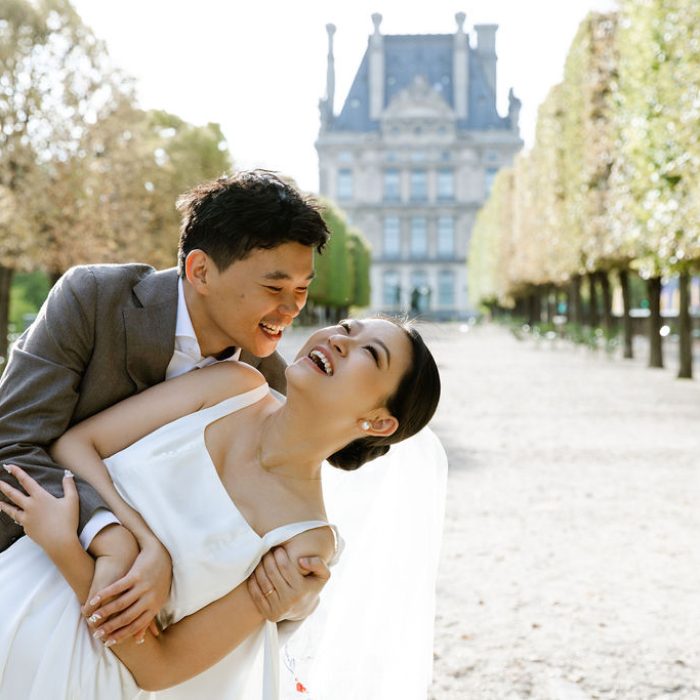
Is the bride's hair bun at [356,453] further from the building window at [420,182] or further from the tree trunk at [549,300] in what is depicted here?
the building window at [420,182]

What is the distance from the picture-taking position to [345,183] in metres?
86.8

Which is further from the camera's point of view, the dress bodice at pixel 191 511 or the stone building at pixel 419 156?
the stone building at pixel 419 156

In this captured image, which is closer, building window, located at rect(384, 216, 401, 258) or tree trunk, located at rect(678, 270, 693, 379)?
tree trunk, located at rect(678, 270, 693, 379)

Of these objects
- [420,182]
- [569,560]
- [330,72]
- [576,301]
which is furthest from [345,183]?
[569,560]

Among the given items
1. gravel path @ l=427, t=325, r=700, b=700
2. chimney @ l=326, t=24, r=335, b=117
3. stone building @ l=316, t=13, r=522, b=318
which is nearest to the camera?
gravel path @ l=427, t=325, r=700, b=700

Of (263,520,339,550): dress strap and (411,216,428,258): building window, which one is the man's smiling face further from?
(411,216,428,258): building window

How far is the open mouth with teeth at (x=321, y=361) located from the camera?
1958 millimetres

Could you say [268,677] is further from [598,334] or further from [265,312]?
[598,334]

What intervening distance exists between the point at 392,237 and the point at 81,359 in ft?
280

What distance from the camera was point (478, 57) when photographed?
3506 inches

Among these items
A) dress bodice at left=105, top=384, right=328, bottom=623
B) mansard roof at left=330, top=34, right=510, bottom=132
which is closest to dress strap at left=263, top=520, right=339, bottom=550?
dress bodice at left=105, top=384, right=328, bottom=623

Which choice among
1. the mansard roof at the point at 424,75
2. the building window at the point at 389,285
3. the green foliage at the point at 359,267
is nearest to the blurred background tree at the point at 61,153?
the green foliage at the point at 359,267

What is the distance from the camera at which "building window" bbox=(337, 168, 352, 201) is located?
86812 millimetres

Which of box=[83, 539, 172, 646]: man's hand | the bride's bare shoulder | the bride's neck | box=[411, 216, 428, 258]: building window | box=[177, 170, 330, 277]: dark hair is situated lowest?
box=[83, 539, 172, 646]: man's hand
